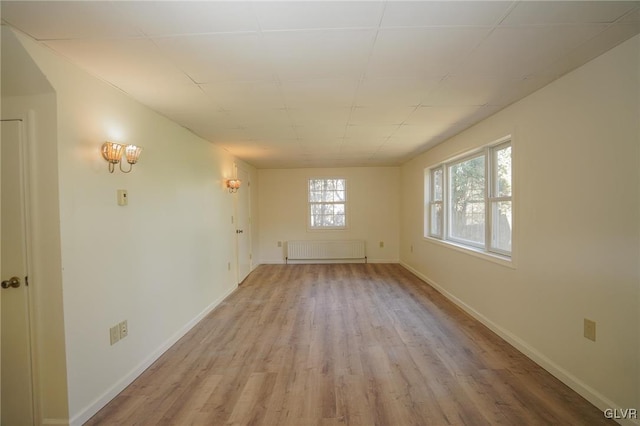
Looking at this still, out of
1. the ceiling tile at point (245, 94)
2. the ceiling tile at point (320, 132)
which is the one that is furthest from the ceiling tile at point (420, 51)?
the ceiling tile at point (320, 132)

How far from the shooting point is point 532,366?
7.55 ft

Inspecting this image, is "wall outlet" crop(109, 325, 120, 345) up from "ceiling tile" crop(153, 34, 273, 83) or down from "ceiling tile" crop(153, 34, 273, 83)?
down

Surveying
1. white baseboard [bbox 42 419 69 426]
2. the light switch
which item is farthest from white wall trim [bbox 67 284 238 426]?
the light switch

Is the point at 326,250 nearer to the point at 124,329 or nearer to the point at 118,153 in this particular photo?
the point at 124,329

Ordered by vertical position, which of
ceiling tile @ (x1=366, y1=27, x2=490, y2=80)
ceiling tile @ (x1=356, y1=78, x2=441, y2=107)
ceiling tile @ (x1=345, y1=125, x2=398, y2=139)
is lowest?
ceiling tile @ (x1=356, y1=78, x2=441, y2=107)

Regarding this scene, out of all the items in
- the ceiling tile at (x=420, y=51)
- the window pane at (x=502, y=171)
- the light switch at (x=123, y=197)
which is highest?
the ceiling tile at (x=420, y=51)

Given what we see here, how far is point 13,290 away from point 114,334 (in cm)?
65

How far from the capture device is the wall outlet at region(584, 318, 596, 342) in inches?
73.8

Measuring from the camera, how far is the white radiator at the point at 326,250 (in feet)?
21.6

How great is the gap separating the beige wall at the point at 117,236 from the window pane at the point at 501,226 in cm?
338

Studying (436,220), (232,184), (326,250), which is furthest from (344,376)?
(326,250)

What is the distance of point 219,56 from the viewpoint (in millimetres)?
1716

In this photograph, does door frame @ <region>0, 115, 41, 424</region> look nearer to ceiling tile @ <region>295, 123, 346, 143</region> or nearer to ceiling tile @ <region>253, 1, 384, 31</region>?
ceiling tile @ <region>253, 1, 384, 31</region>

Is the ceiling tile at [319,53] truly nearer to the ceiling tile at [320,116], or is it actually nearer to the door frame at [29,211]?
the ceiling tile at [320,116]
